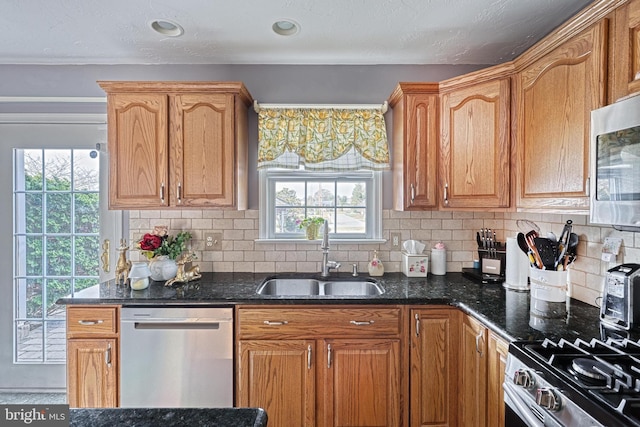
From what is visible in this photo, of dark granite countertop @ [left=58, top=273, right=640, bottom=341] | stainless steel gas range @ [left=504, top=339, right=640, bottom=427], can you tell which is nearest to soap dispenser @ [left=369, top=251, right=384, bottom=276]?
dark granite countertop @ [left=58, top=273, right=640, bottom=341]

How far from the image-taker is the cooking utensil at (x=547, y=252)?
186 cm

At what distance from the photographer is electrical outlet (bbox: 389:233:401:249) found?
2.72 m

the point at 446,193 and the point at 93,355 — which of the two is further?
the point at 446,193

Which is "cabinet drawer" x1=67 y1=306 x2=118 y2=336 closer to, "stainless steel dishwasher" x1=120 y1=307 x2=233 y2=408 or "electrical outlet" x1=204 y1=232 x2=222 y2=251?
"stainless steel dishwasher" x1=120 y1=307 x2=233 y2=408

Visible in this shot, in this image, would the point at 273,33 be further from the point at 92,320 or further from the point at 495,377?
Answer: the point at 495,377

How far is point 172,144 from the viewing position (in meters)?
2.35

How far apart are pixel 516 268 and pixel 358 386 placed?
1.18 m

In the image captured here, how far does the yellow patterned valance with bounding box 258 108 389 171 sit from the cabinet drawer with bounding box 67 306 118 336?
1.36m

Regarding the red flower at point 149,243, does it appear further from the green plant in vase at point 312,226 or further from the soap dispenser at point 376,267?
the soap dispenser at point 376,267

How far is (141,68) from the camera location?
268 cm

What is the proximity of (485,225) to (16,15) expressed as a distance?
332cm

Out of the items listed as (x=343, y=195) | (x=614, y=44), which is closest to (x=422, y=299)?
(x=343, y=195)

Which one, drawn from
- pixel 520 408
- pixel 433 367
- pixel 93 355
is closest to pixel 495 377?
pixel 520 408

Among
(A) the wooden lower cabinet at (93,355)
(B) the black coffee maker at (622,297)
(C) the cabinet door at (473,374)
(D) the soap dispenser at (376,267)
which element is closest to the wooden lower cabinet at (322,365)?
(C) the cabinet door at (473,374)
